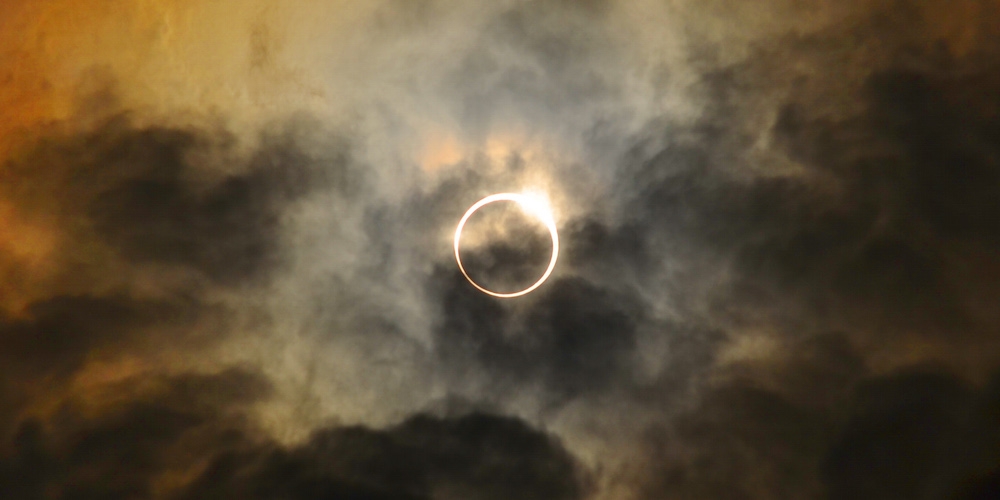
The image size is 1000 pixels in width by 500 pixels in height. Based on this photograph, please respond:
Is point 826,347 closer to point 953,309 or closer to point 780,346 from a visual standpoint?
point 780,346

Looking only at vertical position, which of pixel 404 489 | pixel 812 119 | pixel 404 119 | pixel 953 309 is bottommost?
pixel 404 489

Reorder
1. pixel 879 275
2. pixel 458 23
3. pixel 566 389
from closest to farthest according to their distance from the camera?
pixel 458 23, pixel 879 275, pixel 566 389

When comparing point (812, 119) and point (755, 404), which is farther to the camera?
point (755, 404)

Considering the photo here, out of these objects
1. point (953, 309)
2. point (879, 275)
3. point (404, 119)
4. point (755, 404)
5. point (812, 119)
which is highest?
point (812, 119)

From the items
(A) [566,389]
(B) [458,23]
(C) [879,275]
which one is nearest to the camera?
(B) [458,23]

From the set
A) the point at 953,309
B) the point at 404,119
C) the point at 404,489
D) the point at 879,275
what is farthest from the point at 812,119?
the point at 404,489

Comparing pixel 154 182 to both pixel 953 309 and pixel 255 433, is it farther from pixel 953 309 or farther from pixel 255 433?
pixel 953 309

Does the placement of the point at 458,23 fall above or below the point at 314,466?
above

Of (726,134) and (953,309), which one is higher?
(726,134)

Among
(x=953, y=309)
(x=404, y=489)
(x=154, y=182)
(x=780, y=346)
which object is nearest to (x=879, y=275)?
(x=953, y=309)
